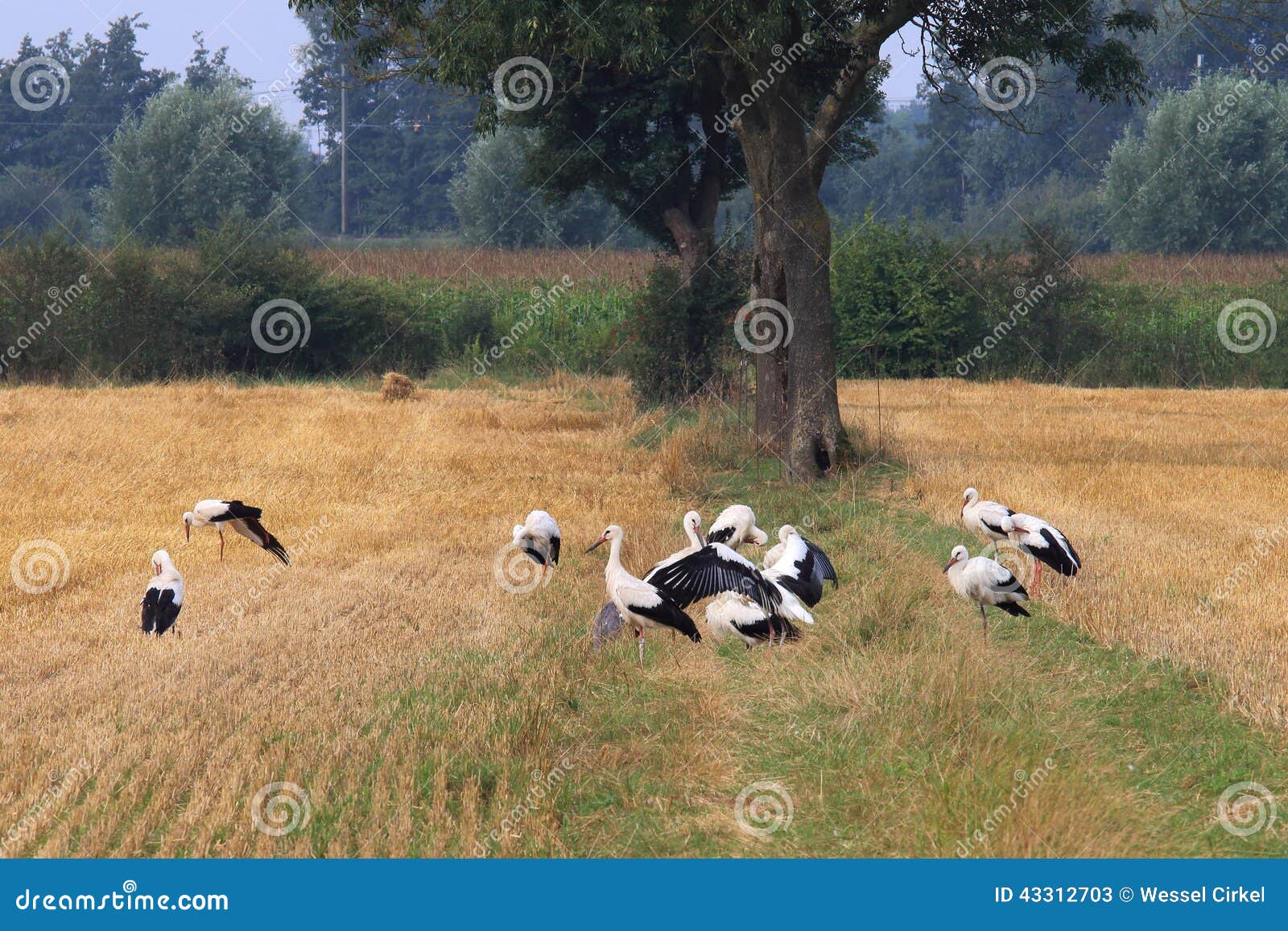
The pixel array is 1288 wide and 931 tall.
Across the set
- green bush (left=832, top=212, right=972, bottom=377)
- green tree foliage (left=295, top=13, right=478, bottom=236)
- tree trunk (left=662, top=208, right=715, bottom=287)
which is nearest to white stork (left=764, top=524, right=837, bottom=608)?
tree trunk (left=662, top=208, right=715, bottom=287)

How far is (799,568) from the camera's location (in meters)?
8.38

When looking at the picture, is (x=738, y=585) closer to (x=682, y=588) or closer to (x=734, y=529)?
(x=682, y=588)

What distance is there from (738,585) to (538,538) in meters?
3.06

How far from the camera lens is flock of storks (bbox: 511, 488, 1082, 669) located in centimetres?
763

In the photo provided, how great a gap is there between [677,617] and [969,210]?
64737 mm

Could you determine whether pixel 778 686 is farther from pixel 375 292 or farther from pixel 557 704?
pixel 375 292

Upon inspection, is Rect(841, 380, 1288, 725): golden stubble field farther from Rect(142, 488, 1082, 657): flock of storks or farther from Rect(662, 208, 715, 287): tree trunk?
Rect(662, 208, 715, 287): tree trunk

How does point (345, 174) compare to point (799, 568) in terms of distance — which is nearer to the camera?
point (799, 568)

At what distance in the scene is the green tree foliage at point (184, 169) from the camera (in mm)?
52531

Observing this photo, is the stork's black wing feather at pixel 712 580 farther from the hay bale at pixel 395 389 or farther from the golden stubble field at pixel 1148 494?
the hay bale at pixel 395 389

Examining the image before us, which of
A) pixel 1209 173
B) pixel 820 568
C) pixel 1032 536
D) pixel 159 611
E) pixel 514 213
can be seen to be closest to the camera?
pixel 159 611

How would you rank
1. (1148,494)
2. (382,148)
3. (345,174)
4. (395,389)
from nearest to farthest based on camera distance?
(1148,494)
(395,389)
(345,174)
(382,148)

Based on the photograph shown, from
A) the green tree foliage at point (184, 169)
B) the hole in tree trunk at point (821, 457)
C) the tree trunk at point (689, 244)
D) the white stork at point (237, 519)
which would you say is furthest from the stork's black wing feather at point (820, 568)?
the green tree foliage at point (184, 169)

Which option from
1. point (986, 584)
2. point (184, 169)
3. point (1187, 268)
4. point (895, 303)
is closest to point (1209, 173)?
point (1187, 268)
